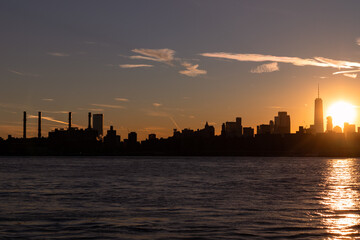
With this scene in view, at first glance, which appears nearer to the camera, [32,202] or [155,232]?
[155,232]

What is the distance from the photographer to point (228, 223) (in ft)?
110

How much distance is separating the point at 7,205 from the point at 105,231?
17003mm

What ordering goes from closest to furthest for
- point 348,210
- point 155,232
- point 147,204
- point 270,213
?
point 155,232
point 270,213
point 348,210
point 147,204

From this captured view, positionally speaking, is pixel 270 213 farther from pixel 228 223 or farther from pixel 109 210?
pixel 109 210

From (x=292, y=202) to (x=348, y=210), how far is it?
24.6 feet

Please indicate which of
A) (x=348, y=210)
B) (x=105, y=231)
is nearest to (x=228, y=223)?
(x=105, y=231)

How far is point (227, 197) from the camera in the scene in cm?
5325

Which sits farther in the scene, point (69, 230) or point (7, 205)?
point (7, 205)

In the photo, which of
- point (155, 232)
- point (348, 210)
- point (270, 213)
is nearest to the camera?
point (155, 232)

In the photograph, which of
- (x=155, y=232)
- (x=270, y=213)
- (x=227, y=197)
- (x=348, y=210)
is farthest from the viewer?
(x=227, y=197)

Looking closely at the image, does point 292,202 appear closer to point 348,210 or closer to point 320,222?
point 348,210

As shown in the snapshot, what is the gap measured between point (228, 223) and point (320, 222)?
631cm

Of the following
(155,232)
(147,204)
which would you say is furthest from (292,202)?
(155,232)

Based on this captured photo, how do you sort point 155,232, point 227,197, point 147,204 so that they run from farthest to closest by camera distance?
point 227,197 < point 147,204 < point 155,232
